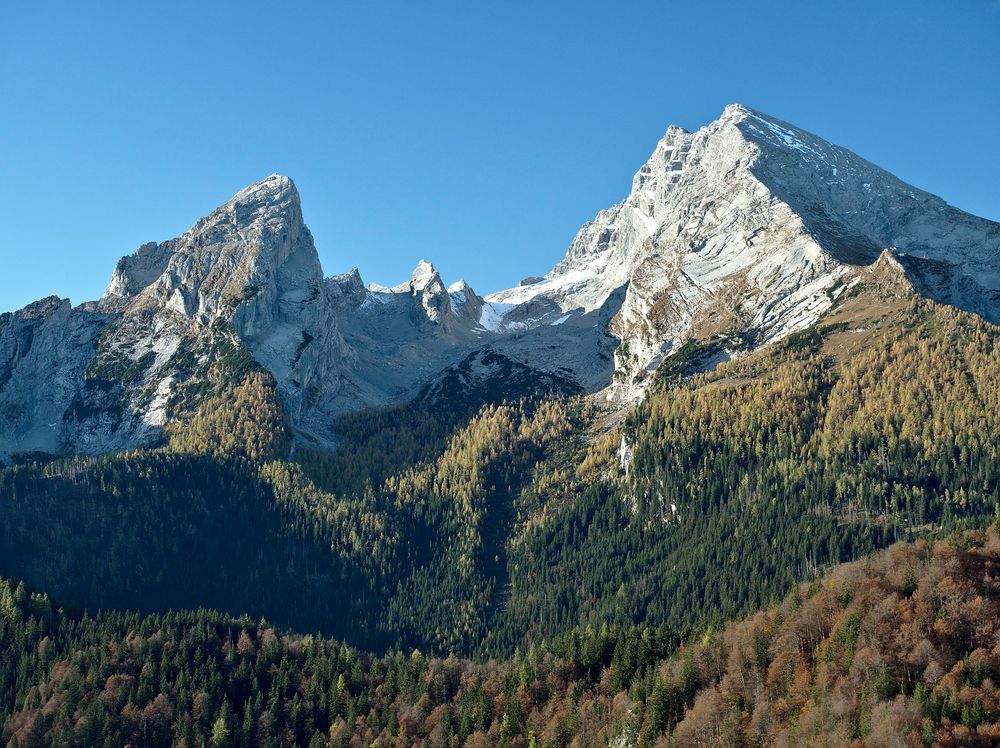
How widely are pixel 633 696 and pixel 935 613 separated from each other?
41020mm

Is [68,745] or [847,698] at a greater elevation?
[847,698]

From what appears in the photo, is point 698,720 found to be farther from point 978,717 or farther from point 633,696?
point 978,717

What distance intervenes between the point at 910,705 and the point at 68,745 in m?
128

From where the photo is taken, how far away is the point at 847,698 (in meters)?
143

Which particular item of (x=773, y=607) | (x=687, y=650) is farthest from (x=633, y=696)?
(x=773, y=607)

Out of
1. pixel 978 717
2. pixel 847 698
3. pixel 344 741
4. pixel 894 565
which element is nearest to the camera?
pixel 978 717

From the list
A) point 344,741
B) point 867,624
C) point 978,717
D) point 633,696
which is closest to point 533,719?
point 633,696

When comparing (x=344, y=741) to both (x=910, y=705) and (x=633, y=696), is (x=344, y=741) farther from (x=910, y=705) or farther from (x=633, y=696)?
(x=910, y=705)

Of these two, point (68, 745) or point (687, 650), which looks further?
point (68, 745)

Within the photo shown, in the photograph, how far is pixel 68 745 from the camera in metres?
198

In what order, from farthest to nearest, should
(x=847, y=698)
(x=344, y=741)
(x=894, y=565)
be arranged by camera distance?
(x=344, y=741) < (x=894, y=565) < (x=847, y=698)

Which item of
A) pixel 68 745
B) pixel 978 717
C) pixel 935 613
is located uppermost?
pixel 935 613

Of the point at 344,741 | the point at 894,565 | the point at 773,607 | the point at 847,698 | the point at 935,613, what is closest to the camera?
the point at 847,698

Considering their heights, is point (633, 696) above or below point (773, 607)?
below
